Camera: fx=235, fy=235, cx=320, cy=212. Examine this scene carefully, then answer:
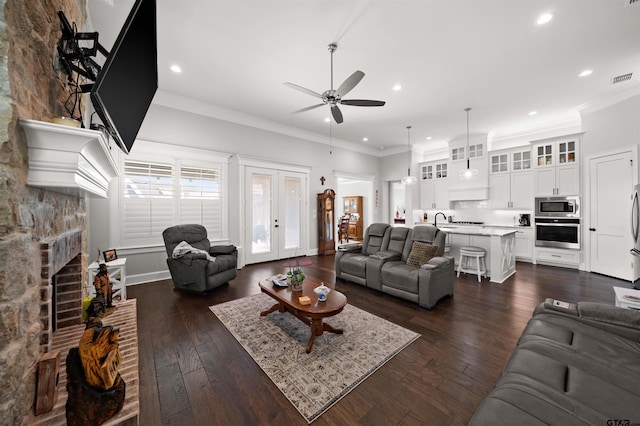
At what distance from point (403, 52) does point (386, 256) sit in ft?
9.52

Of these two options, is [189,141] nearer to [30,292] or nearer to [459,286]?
[30,292]

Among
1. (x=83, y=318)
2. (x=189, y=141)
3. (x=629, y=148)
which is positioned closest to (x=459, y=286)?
(x=629, y=148)

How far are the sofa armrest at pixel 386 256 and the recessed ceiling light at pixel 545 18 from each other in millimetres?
3269

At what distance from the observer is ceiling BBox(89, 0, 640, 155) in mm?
2461

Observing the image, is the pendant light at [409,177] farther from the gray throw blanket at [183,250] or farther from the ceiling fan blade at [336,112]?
the gray throw blanket at [183,250]

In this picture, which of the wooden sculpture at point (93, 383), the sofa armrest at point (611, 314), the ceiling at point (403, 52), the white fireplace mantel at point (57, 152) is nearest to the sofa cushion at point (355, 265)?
the sofa armrest at point (611, 314)

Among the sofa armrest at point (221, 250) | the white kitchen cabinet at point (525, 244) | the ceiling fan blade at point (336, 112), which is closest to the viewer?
the ceiling fan blade at point (336, 112)

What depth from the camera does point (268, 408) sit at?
1.59 metres

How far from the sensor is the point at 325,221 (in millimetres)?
6477

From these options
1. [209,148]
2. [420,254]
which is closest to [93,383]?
[420,254]

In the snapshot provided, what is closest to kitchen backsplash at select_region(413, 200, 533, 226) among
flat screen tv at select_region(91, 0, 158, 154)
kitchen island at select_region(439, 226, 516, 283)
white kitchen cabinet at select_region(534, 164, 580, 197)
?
white kitchen cabinet at select_region(534, 164, 580, 197)

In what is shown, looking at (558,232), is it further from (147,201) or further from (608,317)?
(147,201)

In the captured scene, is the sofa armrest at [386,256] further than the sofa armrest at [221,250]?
No

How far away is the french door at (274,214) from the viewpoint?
534 centimetres
